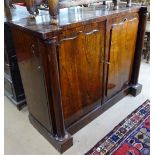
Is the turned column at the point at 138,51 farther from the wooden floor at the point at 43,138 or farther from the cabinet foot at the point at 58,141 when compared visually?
the cabinet foot at the point at 58,141

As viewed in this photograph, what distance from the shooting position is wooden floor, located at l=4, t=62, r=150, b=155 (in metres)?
1.61

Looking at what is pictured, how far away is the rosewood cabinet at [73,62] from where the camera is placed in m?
1.25

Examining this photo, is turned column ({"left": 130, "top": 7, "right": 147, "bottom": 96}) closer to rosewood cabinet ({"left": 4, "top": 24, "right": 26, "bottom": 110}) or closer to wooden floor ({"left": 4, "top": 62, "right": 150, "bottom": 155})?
wooden floor ({"left": 4, "top": 62, "right": 150, "bottom": 155})

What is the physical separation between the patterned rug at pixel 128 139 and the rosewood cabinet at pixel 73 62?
257mm

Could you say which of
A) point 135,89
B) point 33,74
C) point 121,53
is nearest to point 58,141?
point 33,74

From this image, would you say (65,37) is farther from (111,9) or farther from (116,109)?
(116,109)

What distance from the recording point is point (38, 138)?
67.6 inches

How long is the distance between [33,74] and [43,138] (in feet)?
2.18

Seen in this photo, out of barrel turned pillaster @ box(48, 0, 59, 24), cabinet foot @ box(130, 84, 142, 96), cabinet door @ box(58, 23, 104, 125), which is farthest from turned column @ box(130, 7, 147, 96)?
barrel turned pillaster @ box(48, 0, 59, 24)

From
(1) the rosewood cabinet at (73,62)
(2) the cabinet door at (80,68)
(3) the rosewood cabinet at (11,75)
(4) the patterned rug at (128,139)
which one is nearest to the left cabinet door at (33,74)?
(1) the rosewood cabinet at (73,62)

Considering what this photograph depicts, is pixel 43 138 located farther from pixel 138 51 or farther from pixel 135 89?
pixel 138 51

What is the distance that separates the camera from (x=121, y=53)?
185 cm

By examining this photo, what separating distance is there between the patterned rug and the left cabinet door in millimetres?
506

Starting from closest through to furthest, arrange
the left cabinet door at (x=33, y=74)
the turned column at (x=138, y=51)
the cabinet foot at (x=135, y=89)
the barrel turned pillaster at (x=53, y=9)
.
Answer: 1. the barrel turned pillaster at (x=53, y=9)
2. the left cabinet door at (x=33, y=74)
3. the turned column at (x=138, y=51)
4. the cabinet foot at (x=135, y=89)
